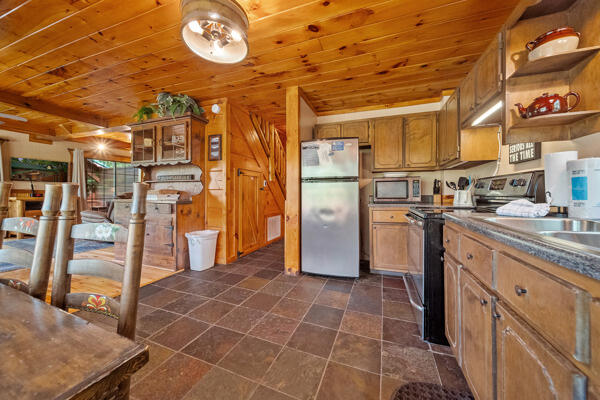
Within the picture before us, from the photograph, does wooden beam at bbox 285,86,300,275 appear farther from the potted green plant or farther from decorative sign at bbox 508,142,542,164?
decorative sign at bbox 508,142,542,164

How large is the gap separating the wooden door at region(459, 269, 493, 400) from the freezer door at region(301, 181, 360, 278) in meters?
1.52

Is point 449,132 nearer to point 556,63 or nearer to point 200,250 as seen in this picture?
point 556,63

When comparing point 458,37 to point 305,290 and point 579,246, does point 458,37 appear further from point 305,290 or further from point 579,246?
point 305,290

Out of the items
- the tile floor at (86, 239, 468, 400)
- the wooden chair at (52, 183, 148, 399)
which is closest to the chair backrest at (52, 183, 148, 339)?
the wooden chair at (52, 183, 148, 399)

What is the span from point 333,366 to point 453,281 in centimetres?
88

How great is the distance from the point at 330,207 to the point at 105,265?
2.27 meters

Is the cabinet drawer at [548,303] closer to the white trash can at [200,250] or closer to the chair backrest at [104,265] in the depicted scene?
the chair backrest at [104,265]

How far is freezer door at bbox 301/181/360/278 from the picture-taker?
8.81 feet

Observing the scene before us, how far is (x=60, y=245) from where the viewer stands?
779mm

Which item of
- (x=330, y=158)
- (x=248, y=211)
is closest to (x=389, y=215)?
(x=330, y=158)

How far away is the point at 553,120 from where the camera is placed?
1.28 metres

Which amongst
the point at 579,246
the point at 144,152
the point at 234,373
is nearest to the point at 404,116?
the point at 579,246

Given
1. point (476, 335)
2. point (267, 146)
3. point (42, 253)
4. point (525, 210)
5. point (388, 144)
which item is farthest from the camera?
point (267, 146)

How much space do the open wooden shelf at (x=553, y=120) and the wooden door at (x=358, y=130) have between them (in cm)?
195
